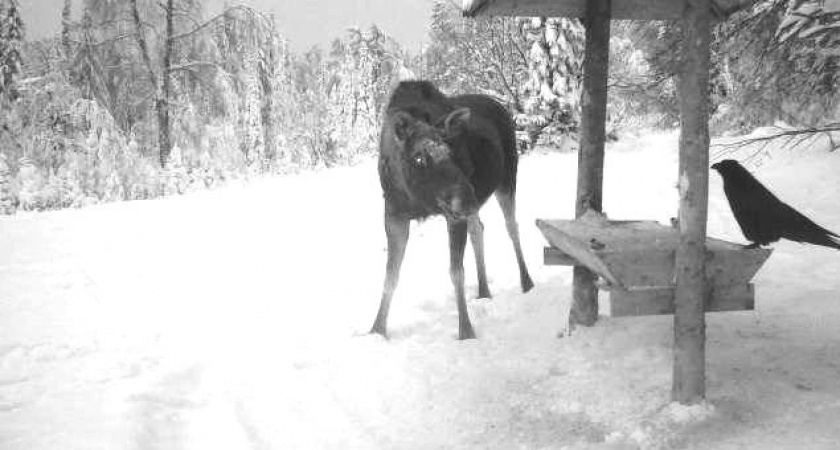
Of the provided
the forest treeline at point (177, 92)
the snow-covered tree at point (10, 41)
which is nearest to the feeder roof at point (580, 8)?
the forest treeline at point (177, 92)

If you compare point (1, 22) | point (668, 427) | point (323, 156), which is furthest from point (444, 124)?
point (323, 156)

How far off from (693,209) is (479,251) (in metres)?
3.28

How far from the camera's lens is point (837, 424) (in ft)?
9.11

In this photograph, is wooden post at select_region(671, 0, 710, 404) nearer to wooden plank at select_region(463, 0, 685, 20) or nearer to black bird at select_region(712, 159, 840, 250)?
black bird at select_region(712, 159, 840, 250)

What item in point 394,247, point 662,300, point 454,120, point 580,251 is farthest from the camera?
point 394,247

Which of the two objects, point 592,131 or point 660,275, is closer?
point 660,275

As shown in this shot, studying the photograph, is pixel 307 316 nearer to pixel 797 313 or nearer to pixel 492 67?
pixel 797 313

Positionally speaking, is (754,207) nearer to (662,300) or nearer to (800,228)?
(800,228)

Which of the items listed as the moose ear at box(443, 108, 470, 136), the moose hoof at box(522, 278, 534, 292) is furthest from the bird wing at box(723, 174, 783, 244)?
the moose hoof at box(522, 278, 534, 292)

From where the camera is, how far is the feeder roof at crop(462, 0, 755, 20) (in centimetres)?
421

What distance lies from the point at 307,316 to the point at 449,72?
56.3ft

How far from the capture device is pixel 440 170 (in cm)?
444

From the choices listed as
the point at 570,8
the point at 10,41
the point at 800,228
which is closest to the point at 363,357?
the point at 800,228

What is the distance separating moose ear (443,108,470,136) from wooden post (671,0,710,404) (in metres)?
1.90
